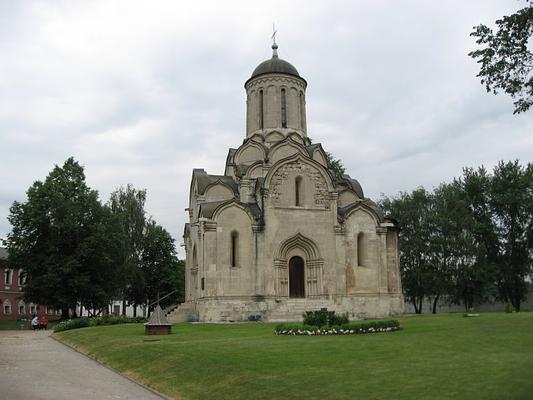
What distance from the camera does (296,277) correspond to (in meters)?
34.2

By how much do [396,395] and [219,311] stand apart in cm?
2292

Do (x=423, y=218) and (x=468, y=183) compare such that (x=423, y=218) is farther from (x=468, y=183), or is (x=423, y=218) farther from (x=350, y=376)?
(x=350, y=376)

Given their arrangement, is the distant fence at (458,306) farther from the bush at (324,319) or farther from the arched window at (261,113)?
the bush at (324,319)

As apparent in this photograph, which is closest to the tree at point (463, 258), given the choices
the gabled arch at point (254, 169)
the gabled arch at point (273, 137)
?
the gabled arch at point (273, 137)

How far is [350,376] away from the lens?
1101cm

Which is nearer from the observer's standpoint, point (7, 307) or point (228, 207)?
point (228, 207)

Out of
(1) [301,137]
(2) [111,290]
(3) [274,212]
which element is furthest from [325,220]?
(2) [111,290]

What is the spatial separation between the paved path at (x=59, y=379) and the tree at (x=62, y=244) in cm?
2033

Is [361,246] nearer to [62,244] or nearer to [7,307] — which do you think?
[62,244]

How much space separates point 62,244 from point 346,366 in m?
34.6

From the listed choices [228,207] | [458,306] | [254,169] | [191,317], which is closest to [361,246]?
[254,169]

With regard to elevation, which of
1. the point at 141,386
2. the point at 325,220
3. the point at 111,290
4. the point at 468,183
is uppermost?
the point at 468,183

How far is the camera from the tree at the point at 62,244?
4003cm

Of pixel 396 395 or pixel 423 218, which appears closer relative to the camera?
pixel 396 395
